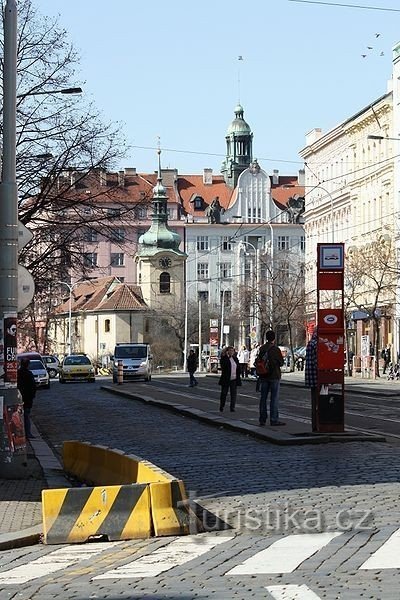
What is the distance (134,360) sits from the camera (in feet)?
259

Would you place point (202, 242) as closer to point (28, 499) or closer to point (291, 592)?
point (28, 499)

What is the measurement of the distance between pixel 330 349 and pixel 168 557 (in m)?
11.8

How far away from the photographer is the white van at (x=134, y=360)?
78.6 metres

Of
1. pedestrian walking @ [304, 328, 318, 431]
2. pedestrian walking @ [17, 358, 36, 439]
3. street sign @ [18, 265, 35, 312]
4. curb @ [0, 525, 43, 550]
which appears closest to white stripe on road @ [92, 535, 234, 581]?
curb @ [0, 525, 43, 550]

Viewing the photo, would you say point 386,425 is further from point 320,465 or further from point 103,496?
point 103,496

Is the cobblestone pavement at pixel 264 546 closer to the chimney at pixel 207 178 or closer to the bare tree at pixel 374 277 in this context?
the bare tree at pixel 374 277

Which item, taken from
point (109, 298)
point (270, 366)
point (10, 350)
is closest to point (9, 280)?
point (10, 350)

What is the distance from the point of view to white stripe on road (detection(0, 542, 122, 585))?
10.9 m

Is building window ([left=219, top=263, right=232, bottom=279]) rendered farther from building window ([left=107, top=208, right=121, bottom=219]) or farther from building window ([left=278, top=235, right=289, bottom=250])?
building window ([left=107, top=208, right=121, bottom=219])

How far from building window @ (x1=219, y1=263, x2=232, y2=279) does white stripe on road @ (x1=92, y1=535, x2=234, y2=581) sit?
461 ft

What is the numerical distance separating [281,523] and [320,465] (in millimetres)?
5519

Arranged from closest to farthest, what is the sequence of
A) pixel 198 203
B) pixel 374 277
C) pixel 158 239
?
pixel 374 277 → pixel 158 239 → pixel 198 203

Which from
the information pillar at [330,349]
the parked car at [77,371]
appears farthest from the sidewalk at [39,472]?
the parked car at [77,371]

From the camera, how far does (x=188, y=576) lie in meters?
10.5
